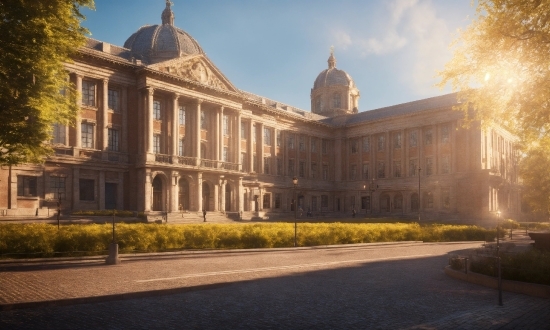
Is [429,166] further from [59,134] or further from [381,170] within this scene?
[59,134]

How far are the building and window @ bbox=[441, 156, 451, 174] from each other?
219mm

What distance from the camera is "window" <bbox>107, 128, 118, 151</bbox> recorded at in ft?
143

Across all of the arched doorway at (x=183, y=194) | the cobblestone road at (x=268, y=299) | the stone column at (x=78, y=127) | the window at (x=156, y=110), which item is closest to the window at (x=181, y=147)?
the arched doorway at (x=183, y=194)

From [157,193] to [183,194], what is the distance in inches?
121

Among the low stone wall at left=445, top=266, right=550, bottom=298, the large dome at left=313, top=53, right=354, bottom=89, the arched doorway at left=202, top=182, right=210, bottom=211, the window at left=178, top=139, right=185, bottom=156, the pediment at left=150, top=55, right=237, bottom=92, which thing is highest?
the large dome at left=313, top=53, right=354, bottom=89

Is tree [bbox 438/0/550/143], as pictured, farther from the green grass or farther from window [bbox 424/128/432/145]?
window [bbox 424/128/432/145]

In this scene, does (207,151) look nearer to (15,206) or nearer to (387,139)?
(15,206)

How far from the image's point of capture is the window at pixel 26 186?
36562mm

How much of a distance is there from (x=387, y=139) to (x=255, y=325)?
61.2 m

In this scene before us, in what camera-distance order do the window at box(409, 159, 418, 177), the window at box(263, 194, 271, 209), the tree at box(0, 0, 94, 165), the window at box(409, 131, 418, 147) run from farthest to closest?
the window at box(409, 131, 418, 147) < the window at box(409, 159, 418, 177) < the window at box(263, 194, 271, 209) < the tree at box(0, 0, 94, 165)

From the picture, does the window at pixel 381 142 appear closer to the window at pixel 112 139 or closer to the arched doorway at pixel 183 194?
the arched doorway at pixel 183 194

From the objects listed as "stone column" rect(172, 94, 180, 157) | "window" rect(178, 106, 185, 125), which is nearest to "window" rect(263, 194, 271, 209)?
"window" rect(178, 106, 185, 125)

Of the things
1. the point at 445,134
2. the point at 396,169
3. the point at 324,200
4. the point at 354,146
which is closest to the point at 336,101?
the point at 354,146

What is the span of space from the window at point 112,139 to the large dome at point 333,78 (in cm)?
5072
